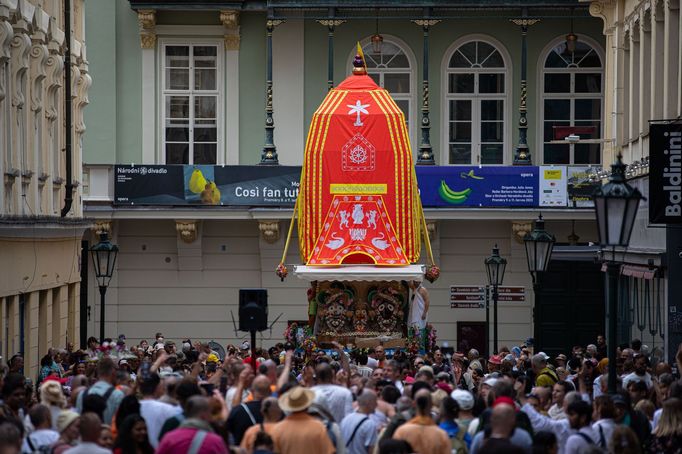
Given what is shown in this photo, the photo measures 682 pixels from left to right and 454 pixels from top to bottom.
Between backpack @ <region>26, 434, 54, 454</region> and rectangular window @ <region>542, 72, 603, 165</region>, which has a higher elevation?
rectangular window @ <region>542, 72, 603, 165</region>

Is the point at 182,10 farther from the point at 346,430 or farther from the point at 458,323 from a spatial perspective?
the point at 346,430

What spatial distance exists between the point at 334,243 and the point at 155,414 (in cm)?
1304

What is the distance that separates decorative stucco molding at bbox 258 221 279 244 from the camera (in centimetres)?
3772

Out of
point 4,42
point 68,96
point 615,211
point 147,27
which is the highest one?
point 147,27

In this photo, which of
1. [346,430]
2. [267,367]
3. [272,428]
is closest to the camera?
[272,428]

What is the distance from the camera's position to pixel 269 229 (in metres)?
37.8

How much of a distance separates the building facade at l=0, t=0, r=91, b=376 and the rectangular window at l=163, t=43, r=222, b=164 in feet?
14.7

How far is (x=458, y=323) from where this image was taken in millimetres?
38531

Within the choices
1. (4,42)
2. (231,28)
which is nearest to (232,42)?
(231,28)

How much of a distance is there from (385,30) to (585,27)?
14.3 ft

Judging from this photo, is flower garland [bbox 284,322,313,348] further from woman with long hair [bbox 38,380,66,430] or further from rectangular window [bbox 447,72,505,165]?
rectangular window [bbox 447,72,505,165]

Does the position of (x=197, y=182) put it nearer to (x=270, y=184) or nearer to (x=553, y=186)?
(x=270, y=184)

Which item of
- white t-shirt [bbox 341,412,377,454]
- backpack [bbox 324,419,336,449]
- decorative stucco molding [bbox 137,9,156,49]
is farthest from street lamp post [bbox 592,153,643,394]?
decorative stucco molding [bbox 137,9,156,49]

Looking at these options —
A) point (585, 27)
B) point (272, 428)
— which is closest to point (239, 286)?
point (585, 27)
